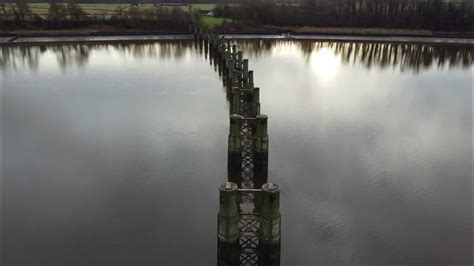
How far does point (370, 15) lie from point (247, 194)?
6457cm

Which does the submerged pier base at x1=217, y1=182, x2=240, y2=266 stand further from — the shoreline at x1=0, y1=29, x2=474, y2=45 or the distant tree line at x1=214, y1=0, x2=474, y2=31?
the distant tree line at x1=214, y1=0, x2=474, y2=31

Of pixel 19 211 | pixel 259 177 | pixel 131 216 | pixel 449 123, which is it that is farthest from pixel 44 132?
pixel 449 123

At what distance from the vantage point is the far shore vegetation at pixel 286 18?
68.4 meters

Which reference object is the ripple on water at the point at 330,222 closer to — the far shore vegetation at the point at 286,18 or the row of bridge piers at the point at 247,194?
the row of bridge piers at the point at 247,194

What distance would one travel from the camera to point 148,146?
24.1 meters

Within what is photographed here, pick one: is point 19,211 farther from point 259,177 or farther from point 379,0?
point 379,0

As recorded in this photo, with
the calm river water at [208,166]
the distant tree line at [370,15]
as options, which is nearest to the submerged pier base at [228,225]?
the calm river water at [208,166]

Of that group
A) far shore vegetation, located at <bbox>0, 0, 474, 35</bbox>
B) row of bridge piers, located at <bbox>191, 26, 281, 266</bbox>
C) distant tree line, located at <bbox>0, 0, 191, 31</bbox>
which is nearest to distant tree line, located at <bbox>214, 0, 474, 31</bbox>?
far shore vegetation, located at <bbox>0, 0, 474, 35</bbox>

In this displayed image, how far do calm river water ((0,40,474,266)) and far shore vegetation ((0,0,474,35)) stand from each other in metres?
29.1

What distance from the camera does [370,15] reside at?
242ft

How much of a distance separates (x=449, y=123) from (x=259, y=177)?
15180 millimetres

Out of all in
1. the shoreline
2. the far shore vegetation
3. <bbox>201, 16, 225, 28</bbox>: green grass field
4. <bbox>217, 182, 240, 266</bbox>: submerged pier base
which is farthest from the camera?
<bbox>201, 16, 225, 28</bbox>: green grass field

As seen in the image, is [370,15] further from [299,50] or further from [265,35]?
[299,50]

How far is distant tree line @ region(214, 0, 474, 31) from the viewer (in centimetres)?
7175
